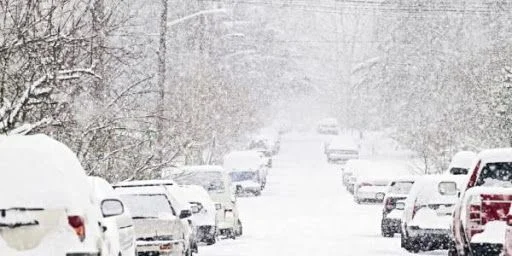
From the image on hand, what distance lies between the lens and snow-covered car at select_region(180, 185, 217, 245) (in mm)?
25188

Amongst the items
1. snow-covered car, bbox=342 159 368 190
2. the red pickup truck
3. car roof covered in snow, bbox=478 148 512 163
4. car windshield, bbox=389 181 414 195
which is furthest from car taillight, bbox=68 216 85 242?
snow-covered car, bbox=342 159 368 190

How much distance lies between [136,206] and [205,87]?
29849 mm

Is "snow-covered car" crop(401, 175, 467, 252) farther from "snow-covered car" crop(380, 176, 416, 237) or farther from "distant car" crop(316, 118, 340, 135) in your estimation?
"distant car" crop(316, 118, 340, 135)

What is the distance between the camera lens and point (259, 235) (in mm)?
29672

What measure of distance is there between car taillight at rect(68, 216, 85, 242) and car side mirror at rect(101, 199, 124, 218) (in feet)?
5.87

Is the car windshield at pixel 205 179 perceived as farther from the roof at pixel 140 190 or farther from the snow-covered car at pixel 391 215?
the roof at pixel 140 190

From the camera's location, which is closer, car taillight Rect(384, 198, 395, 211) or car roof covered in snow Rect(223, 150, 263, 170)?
car taillight Rect(384, 198, 395, 211)

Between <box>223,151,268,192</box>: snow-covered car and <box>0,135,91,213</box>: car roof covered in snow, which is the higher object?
<box>0,135,91,213</box>: car roof covered in snow

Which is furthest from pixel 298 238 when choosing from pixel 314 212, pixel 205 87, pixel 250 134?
pixel 250 134

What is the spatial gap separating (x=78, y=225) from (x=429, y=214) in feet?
43.4

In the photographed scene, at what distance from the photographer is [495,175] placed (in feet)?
55.5

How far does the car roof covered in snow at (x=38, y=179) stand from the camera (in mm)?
10594

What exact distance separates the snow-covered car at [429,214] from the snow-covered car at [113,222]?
863 centimetres

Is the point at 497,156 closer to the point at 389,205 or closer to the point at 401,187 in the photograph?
the point at 389,205
